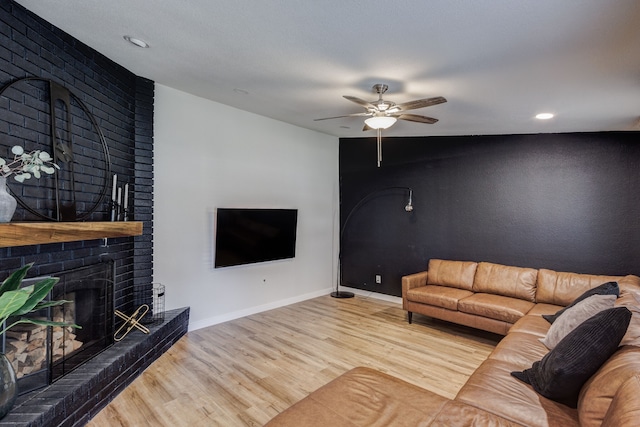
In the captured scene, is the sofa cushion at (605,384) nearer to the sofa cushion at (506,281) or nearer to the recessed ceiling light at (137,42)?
the sofa cushion at (506,281)

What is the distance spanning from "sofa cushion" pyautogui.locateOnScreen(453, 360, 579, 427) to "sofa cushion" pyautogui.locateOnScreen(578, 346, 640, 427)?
0.40 feet

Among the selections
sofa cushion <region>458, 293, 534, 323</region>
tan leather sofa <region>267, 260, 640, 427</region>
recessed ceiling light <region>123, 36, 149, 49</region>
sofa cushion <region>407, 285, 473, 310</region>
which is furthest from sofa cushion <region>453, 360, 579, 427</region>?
recessed ceiling light <region>123, 36, 149, 49</region>

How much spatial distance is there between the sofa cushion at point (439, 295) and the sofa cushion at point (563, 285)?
0.78 m

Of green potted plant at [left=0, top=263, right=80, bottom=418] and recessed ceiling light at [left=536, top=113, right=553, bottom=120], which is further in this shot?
recessed ceiling light at [left=536, top=113, right=553, bottom=120]

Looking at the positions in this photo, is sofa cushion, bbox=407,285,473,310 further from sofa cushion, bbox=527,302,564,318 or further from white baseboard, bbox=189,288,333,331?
white baseboard, bbox=189,288,333,331

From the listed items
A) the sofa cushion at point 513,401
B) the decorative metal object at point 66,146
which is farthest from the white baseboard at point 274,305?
the sofa cushion at point 513,401

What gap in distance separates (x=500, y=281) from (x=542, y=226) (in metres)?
0.91

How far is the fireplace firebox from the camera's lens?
7.06 ft

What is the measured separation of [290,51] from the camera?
2496 millimetres

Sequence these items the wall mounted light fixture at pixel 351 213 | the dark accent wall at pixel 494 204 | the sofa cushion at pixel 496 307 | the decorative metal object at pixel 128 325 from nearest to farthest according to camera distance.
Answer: the decorative metal object at pixel 128 325 → the sofa cushion at pixel 496 307 → the dark accent wall at pixel 494 204 → the wall mounted light fixture at pixel 351 213

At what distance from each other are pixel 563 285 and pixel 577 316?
1.68 m

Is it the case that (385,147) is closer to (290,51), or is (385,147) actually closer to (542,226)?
(542,226)

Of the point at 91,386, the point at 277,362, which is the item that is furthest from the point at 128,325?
the point at 277,362

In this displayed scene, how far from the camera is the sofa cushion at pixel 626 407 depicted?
1075 mm
